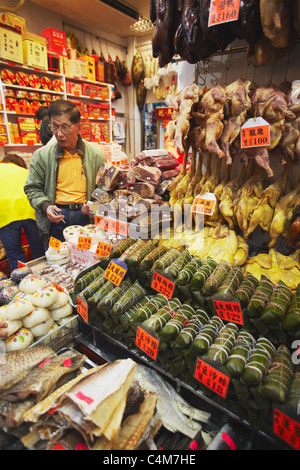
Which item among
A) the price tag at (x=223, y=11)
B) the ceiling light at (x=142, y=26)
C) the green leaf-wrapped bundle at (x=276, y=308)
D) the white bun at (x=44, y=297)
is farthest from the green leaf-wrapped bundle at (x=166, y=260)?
the ceiling light at (x=142, y=26)

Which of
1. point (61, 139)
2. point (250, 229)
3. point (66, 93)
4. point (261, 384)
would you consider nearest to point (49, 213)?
point (61, 139)

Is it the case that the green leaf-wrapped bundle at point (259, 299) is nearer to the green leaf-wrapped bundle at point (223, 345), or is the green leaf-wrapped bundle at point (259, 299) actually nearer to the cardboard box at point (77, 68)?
the green leaf-wrapped bundle at point (223, 345)

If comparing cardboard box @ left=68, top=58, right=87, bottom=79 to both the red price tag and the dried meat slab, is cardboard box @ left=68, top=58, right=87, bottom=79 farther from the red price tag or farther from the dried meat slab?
the red price tag

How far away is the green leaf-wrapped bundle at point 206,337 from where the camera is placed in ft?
4.08

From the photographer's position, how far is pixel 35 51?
5.52m

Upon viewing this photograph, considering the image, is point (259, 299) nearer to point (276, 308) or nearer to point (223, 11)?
point (276, 308)

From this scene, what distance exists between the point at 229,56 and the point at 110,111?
21.2 ft

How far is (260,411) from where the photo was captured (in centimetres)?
111

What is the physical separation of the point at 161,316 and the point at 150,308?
4.6 inches

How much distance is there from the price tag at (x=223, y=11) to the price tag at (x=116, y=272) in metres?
1.50

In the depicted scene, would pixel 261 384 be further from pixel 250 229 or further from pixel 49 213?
pixel 49 213

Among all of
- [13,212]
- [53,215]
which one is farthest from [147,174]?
[13,212]

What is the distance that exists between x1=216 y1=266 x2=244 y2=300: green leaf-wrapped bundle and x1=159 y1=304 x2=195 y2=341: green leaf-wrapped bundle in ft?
0.69

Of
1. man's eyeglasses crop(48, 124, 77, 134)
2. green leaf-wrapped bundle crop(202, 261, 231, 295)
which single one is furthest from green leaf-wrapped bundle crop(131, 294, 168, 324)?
man's eyeglasses crop(48, 124, 77, 134)
